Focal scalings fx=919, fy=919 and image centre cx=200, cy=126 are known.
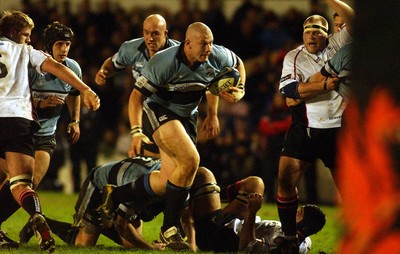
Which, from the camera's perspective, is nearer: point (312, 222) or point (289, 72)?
point (289, 72)

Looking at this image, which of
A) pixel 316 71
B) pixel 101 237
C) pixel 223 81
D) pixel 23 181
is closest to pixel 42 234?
pixel 23 181

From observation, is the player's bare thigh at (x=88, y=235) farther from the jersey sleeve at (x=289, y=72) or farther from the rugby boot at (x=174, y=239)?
the jersey sleeve at (x=289, y=72)

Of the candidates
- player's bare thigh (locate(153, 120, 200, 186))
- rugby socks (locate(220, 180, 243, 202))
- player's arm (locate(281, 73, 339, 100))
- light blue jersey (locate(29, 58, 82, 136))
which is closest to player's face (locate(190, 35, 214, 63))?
player's bare thigh (locate(153, 120, 200, 186))

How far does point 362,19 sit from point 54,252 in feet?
15.0

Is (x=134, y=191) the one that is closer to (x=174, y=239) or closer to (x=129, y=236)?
(x=129, y=236)

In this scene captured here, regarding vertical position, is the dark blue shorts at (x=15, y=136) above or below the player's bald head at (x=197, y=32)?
below

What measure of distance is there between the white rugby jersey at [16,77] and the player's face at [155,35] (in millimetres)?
2181

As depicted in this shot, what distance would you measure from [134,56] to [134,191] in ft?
7.06

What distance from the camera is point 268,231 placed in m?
7.75

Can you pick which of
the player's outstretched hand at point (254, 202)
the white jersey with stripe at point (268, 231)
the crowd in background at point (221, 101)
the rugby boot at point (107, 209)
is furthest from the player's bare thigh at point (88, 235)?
the crowd in background at point (221, 101)

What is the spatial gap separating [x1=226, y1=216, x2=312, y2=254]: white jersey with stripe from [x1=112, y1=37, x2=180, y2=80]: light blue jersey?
7.70ft

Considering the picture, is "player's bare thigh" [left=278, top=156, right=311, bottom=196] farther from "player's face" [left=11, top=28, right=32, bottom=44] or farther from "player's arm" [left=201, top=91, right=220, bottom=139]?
"player's face" [left=11, top=28, right=32, bottom=44]

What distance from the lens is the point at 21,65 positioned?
7.28 m

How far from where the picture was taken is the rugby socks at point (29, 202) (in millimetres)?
6941
